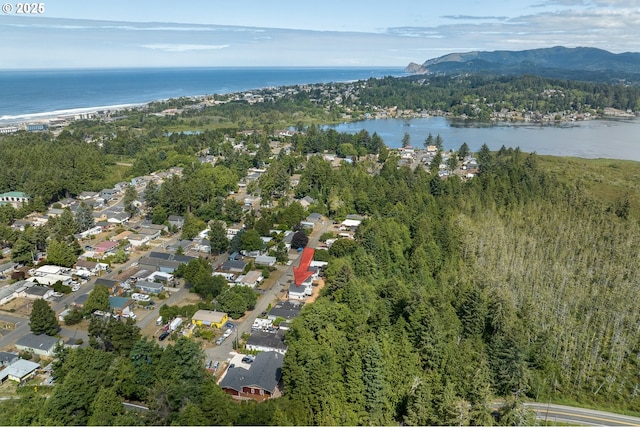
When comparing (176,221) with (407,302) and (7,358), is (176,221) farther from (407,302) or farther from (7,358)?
(407,302)

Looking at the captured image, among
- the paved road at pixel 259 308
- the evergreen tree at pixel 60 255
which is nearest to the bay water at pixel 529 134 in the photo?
the paved road at pixel 259 308

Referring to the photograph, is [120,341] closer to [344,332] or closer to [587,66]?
[344,332]

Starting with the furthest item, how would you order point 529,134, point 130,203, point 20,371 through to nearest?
point 529,134, point 130,203, point 20,371

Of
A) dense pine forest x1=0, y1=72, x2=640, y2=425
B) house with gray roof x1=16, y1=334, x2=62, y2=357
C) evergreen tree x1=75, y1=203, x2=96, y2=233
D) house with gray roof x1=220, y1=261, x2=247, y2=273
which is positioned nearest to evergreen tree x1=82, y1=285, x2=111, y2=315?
house with gray roof x1=16, y1=334, x2=62, y2=357

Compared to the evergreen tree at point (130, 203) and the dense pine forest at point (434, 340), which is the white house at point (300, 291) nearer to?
the dense pine forest at point (434, 340)

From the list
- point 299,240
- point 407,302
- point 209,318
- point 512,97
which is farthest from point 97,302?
point 512,97

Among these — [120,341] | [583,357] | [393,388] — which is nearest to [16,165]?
[120,341]
